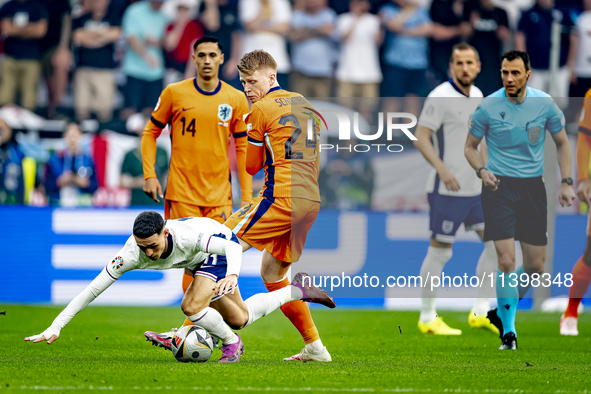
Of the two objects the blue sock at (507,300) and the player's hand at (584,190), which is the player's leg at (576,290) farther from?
the blue sock at (507,300)

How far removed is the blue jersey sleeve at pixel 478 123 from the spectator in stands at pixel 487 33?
4.51 meters

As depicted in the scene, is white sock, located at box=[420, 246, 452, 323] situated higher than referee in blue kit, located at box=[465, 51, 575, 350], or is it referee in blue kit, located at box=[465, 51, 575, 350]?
referee in blue kit, located at box=[465, 51, 575, 350]

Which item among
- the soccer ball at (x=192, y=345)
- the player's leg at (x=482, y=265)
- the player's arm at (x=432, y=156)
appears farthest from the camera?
the player's arm at (x=432, y=156)

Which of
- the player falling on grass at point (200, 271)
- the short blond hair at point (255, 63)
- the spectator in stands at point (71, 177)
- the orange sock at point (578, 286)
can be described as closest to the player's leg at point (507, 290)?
the orange sock at point (578, 286)

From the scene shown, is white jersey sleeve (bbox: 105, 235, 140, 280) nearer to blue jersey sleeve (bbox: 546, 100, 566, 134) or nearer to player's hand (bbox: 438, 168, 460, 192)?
player's hand (bbox: 438, 168, 460, 192)

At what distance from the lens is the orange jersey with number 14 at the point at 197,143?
6.51 m

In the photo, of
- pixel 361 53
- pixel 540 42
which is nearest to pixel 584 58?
pixel 540 42

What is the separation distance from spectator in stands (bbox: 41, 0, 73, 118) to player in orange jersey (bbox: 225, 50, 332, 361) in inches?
269

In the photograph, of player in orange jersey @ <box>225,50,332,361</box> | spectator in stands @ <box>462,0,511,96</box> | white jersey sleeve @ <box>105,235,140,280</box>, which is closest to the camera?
white jersey sleeve @ <box>105,235,140,280</box>

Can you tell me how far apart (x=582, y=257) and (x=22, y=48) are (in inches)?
341

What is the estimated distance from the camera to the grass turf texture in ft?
14.1

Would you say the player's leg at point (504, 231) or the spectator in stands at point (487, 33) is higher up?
the spectator in stands at point (487, 33)

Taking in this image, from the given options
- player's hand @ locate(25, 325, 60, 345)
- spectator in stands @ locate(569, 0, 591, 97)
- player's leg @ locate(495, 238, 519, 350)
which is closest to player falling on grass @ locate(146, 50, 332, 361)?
player's hand @ locate(25, 325, 60, 345)

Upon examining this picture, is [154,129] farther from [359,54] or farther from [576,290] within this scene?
[359,54]
